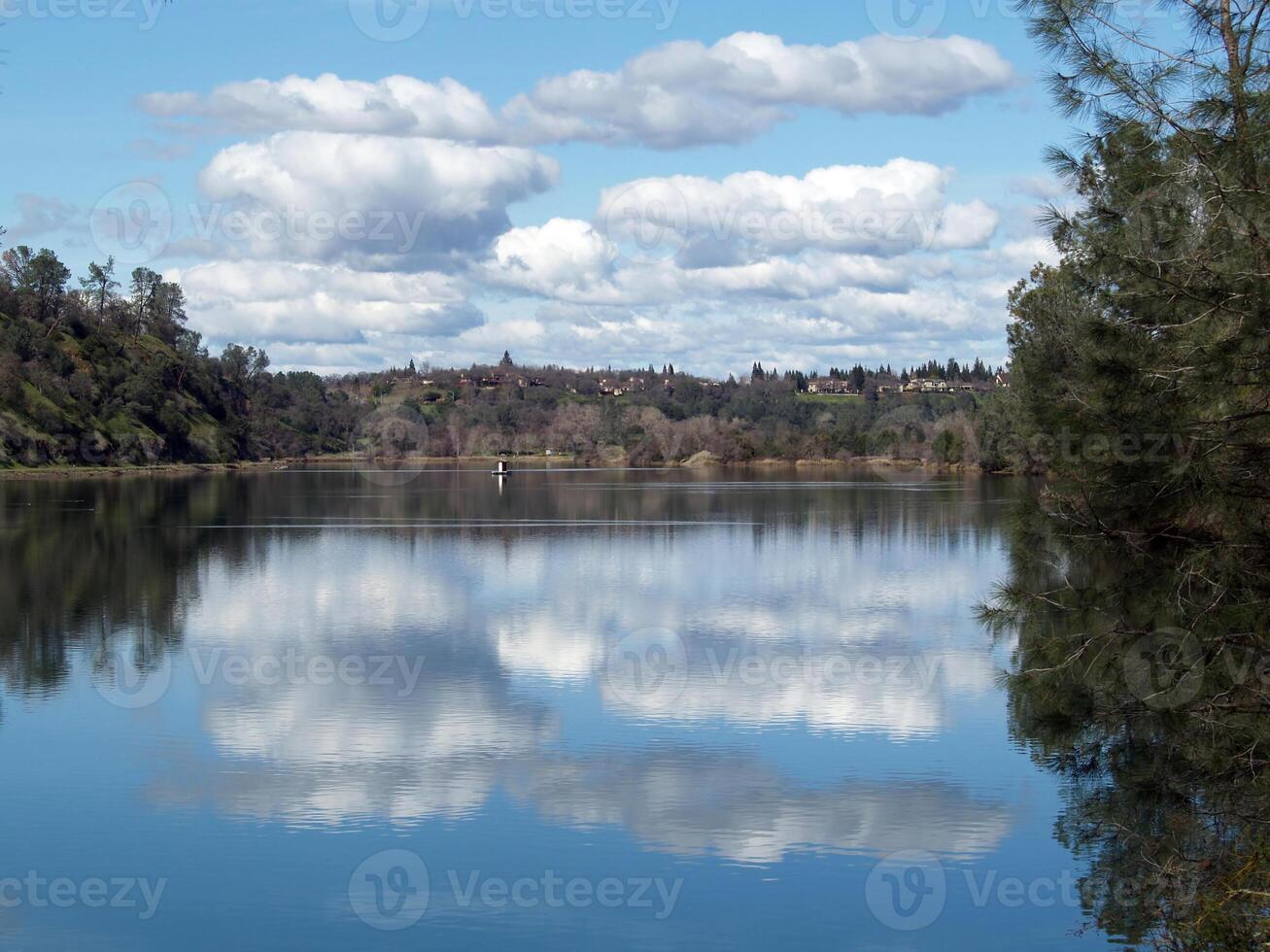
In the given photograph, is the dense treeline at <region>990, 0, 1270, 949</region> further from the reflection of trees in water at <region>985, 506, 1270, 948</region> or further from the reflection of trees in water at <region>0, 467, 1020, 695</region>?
the reflection of trees in water at <region>0, 467, 1020, 695</region>

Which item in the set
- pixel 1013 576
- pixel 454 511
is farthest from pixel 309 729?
pixel 454 511

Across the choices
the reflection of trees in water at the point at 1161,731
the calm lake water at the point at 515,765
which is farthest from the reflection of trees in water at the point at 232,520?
the reflection of trees in water at the point at 1161,731

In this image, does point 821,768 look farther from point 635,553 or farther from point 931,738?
point 635,553

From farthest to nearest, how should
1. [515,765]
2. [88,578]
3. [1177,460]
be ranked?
[88,578] → [515,765] → [1177,460]

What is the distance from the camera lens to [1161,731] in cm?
1595

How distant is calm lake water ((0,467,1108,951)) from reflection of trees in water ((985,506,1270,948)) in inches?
26.9

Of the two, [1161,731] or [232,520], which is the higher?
[1161,731]

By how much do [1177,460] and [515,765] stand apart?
10.0 m

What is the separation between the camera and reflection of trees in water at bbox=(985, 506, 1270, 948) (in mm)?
12398

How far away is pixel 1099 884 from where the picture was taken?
1398 cm

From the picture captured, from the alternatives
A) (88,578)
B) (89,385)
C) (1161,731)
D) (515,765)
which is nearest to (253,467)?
(89,385)

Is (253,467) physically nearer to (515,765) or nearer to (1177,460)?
(515,765)

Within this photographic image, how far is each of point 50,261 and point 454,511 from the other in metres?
125

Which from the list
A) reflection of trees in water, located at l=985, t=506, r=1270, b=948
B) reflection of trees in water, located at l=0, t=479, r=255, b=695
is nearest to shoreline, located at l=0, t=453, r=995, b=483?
Answer: reflection of trees in water, located at l=0, t=479, r=255, b=695
